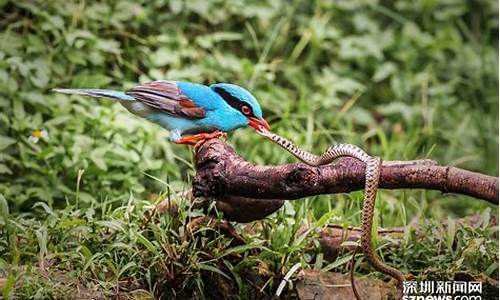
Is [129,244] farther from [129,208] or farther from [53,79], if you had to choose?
[53,79]

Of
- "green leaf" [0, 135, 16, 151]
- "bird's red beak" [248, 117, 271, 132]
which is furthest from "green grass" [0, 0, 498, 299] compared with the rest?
"bird's red beak" [248, 117, 271, 132]

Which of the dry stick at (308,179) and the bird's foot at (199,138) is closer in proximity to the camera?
the dry stick at (308,179)

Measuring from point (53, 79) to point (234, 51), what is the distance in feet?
4.91

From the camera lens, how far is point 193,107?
3.71m

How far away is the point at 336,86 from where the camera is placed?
5.97 meters

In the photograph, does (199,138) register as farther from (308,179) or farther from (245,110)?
(308,179)

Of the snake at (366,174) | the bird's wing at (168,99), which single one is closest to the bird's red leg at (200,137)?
the bird's wing at (168,99)

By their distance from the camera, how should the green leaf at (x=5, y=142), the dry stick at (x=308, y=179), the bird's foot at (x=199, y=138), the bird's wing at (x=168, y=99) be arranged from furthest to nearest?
the green leaf at (x=5, y=142), the bird's wing at (x=168, y=99), the bird's foot at (x=199, y=138), the dry stick at (x=308, y=179)

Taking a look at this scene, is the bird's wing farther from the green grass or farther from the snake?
the snake

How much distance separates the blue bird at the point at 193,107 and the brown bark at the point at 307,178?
0.18 meters

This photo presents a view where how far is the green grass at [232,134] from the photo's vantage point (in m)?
3.49

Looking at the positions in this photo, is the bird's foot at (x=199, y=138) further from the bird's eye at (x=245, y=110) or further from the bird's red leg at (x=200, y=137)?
the bird's eye at (x=245, y=110)

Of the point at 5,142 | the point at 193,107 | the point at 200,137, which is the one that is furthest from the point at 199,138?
the point at 5,142

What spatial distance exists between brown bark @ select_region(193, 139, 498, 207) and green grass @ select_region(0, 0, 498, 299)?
0.81 ft
